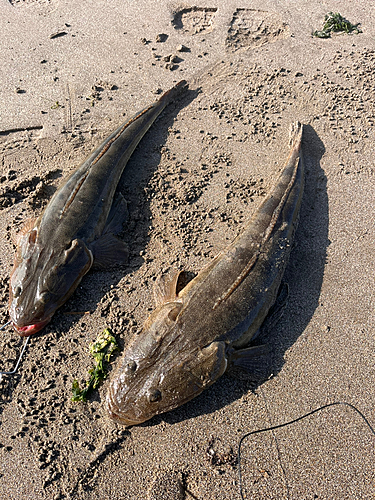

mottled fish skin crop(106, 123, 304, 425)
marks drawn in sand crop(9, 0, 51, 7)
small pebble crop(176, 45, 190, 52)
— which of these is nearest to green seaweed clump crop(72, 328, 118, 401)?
mottled fish skin crop(106, 123, 304, 425)

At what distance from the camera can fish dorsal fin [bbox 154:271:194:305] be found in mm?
4375

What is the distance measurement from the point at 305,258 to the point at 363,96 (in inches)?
136

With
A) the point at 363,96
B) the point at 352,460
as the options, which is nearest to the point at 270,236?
the point at 352,460

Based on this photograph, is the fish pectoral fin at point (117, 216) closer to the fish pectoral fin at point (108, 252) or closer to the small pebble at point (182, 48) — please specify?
the fish pectoral fin at point (108, 252)

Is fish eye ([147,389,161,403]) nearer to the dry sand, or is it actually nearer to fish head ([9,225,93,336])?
the dry sand

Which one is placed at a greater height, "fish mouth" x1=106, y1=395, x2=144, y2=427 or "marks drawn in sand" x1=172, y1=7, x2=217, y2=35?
"marks drawn in sand" x1=172, y1=7, x2=217, y2=35

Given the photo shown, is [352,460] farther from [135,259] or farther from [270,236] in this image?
[135,259]

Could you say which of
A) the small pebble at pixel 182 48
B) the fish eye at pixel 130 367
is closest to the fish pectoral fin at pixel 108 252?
the fish eye at pixel 130 367

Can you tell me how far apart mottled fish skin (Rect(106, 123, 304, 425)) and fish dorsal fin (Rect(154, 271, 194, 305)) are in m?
0.01

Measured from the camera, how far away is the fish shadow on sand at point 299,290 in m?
4.01

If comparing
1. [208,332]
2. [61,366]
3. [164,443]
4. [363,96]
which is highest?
[363,96]

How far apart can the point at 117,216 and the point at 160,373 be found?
247cm

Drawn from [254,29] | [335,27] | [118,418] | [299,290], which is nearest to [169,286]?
[118,418]

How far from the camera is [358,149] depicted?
6004mm
